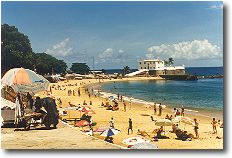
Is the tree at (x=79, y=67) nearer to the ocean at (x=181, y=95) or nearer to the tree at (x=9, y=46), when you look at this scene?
the tree at (x=9, y=46)

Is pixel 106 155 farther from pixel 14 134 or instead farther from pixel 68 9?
pixel 68 9

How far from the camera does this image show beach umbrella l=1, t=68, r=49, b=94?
41.7ft

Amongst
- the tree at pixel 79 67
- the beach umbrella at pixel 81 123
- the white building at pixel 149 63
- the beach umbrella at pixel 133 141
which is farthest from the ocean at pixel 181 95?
the tree at pixel 79 67

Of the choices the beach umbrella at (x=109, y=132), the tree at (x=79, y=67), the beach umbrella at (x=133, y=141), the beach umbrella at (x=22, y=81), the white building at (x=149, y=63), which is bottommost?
the beach umbrella at (x=133, y=141)

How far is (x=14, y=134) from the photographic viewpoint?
1202 centimetres

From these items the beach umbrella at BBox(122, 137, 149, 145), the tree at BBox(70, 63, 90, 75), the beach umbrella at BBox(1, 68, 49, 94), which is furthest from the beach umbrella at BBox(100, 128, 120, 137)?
the tree at BBox(70, 63, 90, 75)

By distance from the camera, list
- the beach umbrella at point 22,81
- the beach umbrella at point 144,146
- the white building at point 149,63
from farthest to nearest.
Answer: the white building at point 149,63 → the beach umbrella at point 22,81 → the beach umbrella at point 144,146

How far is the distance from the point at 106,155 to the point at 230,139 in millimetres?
3524

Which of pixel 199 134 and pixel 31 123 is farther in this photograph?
pixel 199 134

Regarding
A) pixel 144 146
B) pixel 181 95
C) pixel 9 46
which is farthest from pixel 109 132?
pixel 181 95

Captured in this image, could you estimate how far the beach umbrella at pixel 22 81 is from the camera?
12.7 m

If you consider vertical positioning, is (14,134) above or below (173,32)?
below

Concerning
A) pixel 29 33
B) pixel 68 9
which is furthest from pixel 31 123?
pixel 68 9

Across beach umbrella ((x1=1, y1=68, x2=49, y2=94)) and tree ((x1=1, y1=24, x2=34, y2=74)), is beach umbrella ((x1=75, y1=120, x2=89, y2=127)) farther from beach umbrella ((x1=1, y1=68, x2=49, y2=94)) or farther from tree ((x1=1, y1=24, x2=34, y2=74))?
tree ((x1=1, y1=24, x2=34, y2=74))
